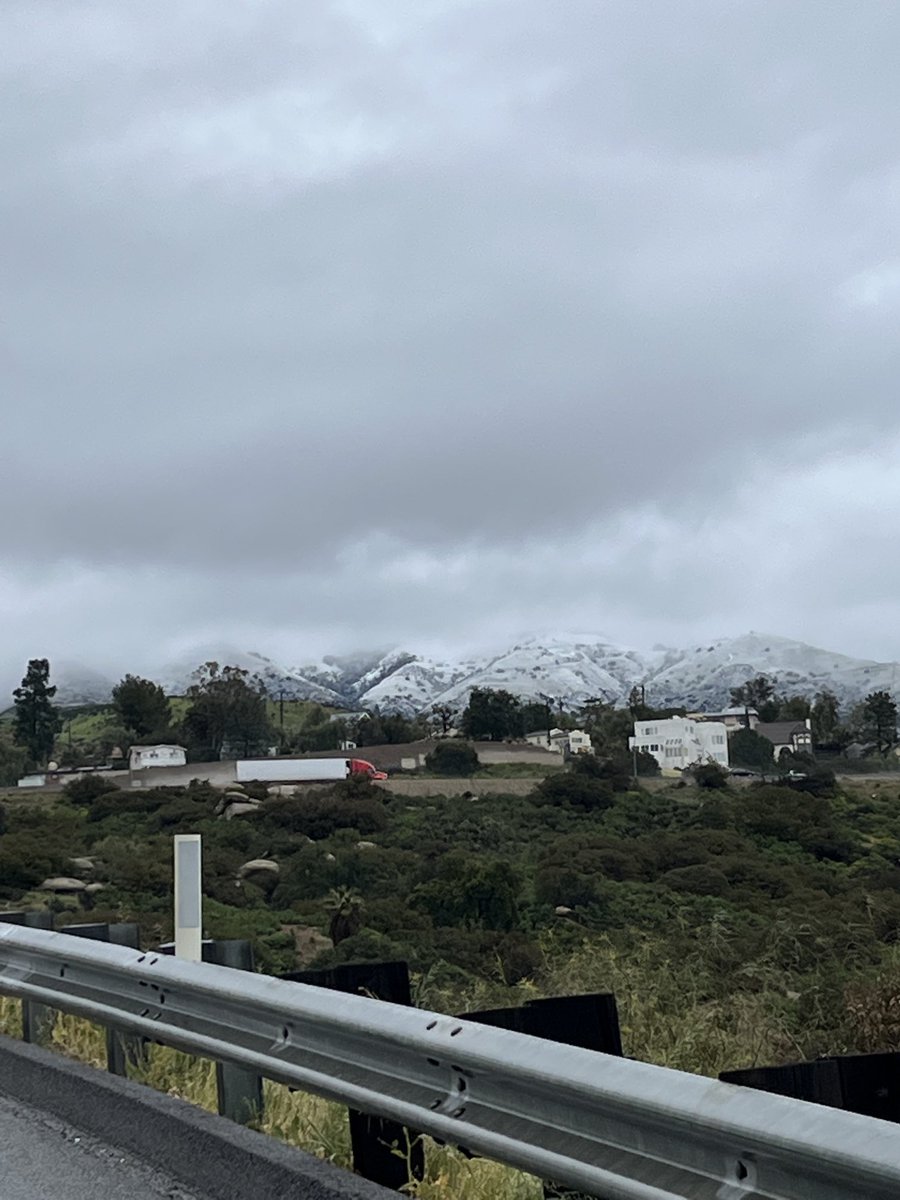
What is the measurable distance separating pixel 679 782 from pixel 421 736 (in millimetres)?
26988

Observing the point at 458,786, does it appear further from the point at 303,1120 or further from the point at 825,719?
the point at 303,1120

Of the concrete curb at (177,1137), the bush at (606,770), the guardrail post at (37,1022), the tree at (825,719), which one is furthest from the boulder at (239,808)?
the concrete curb at (177,1137)

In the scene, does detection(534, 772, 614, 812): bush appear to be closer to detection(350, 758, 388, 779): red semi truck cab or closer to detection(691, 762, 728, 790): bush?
detection(350, 758, 388, 779): red semi truck cab

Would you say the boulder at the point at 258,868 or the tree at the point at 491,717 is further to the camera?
the tree at the point at 491,717

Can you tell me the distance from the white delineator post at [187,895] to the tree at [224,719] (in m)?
97.7

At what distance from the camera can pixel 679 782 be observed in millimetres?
92812

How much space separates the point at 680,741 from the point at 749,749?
16.1 ft

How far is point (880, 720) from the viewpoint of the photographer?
11719cm

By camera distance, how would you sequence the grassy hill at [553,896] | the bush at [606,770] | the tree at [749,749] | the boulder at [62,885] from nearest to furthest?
the grassy hill at [553,896] → the boulder at [62,885] → the bush at [606,770] → the tree at [749,749]

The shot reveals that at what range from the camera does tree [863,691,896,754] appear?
116 m

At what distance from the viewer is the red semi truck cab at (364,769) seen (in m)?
86.6

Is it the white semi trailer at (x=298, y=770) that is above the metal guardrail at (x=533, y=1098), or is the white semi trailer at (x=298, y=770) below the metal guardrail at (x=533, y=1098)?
above

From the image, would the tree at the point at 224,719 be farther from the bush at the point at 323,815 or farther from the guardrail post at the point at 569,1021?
the guardrail post at the point at 569,1021

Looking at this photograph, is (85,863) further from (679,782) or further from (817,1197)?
(817,1197)
